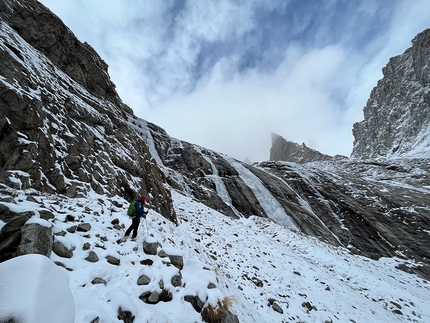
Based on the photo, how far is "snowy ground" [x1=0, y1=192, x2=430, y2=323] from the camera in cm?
386

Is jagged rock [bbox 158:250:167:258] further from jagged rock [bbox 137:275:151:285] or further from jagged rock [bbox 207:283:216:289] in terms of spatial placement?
jagged rock [bbox 207:283:216:289]

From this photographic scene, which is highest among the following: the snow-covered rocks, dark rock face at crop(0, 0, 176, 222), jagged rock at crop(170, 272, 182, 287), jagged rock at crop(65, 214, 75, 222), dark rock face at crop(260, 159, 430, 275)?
dark rock face at crop(260, 159, 430, 275)

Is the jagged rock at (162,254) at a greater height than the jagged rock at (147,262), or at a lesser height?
greater

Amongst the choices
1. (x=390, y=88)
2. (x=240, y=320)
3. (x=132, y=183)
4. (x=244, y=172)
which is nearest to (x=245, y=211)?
(x=244, y=172)

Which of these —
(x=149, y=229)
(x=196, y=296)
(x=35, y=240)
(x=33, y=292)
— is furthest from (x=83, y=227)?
(x=33, y=292)

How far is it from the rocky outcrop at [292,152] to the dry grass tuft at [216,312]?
98.9 m

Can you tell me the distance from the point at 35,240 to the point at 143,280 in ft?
8.24

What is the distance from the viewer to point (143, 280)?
16.4 feet

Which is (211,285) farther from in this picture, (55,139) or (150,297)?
(55,139)

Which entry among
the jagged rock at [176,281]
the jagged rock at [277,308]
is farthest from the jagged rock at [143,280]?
the jagged rock at [277,308]

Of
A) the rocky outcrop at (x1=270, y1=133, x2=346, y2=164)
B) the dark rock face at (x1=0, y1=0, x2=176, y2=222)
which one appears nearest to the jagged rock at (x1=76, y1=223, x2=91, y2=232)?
the dark rock face at (x1=0, y1=0, x2=176, y2=222)

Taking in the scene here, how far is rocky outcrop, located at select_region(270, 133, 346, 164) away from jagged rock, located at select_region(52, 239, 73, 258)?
101 meters

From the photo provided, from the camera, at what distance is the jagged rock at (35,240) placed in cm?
404

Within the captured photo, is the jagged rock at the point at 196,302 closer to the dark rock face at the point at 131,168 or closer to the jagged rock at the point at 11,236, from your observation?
the dark rock face at the point at 131,168
